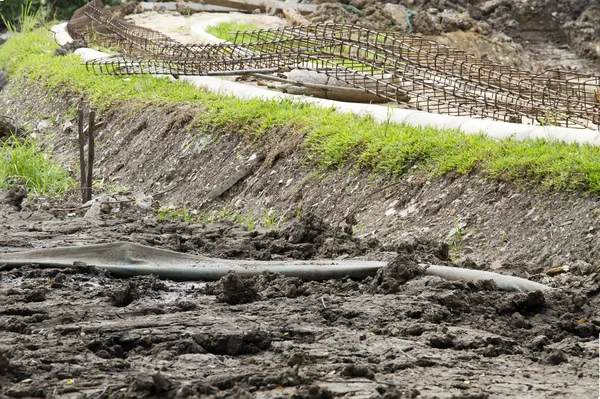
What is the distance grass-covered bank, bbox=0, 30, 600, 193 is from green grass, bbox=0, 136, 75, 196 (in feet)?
5.14

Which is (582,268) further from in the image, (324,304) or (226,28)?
(226,28)

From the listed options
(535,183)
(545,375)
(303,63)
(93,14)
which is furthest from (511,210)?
(93,14)

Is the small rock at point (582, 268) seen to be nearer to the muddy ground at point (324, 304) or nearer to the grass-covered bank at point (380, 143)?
the muddy ground at point (324, 304)

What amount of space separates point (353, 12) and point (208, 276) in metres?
14.2

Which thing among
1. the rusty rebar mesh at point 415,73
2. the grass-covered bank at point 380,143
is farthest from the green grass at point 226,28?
the grass-covered bank at point 380,143

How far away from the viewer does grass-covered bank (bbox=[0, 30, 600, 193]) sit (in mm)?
5855

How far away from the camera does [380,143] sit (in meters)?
6.98

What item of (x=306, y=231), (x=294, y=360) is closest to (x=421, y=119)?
(x=306, y=231)

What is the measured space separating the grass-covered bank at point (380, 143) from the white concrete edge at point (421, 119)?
133mm

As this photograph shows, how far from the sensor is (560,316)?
4.33 meters

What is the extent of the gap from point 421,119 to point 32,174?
4166 mm

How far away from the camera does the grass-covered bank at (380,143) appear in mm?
5855

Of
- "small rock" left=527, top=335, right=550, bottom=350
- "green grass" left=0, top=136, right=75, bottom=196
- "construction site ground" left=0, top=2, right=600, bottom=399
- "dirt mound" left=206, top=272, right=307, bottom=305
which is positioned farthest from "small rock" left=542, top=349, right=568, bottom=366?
"green grass" left=0, top=136, right=75, bottom=196

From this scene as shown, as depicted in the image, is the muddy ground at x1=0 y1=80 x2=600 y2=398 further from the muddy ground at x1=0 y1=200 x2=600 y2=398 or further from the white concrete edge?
the white concrete edge
